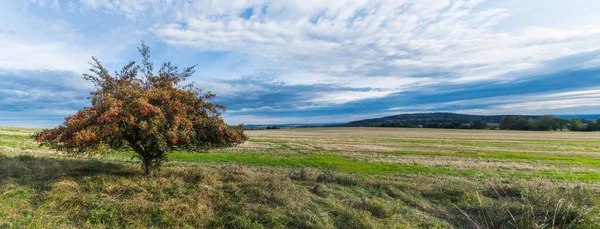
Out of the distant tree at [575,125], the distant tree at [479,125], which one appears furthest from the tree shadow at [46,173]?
the distant tree at [575,125]

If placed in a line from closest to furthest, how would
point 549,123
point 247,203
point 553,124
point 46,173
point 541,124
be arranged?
point 247,203
point 46,173
point 553,124
point 549,123
point 541,124

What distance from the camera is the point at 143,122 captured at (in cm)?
837

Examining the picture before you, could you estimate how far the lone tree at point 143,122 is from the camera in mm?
A: 8375

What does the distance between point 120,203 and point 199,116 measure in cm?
431

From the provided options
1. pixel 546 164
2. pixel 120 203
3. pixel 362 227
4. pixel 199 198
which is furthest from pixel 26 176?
pixel 546 164

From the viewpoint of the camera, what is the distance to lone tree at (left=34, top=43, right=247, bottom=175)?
330 inches

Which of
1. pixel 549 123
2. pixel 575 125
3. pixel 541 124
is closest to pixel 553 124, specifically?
pixel 549 123

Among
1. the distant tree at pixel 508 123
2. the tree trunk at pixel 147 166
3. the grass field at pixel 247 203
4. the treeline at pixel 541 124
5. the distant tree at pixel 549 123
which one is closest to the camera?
the grass field at pixel 247 203

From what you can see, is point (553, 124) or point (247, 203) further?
point (553, 124)

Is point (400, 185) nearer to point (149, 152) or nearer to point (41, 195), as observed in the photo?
point (149, 152)

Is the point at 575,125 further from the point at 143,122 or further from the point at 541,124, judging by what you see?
the point at 143,122

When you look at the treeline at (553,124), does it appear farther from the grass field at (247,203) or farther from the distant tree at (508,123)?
the grass field at (247,203)

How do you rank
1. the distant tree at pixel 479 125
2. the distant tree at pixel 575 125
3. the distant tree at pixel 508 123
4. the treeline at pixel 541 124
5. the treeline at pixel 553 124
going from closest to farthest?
the treeline at pixel 553 124
the treeline at pixel 541 124
the distant tree at pixel 575 125
the distant tree at pixel 508 123
the distant tree at pixel 479 125

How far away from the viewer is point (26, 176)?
973 centimetres
